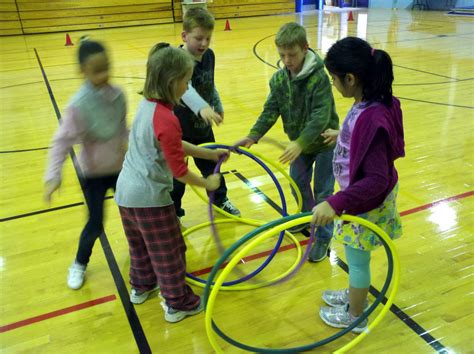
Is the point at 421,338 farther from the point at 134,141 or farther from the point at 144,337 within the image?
the point at 134,141

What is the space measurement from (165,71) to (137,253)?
0.90 m

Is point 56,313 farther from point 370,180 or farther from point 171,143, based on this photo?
point 370,180

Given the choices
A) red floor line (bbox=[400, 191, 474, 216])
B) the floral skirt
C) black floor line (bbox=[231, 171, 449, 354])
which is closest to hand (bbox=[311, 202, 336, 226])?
the floral skirt

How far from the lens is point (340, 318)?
1.95m

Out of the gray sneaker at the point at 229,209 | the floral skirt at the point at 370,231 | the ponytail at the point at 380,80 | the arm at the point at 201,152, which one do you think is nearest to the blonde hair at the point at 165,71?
the arm at the point at 201,152

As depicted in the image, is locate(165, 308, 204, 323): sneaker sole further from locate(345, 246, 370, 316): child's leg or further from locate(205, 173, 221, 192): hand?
locate(345, 246, 370, 316): child's leg

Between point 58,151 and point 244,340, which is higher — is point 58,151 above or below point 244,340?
above

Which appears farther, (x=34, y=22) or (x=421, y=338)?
(x=34, y=22)

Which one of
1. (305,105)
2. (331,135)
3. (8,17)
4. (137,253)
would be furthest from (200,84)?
(8,17)

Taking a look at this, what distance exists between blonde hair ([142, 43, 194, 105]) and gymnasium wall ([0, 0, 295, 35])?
12181mm

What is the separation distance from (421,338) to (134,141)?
152 cm

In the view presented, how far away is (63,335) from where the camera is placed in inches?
77.7

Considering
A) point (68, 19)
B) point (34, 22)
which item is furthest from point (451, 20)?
point (34, 22)

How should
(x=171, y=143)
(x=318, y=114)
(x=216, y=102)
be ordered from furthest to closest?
(x=216, y=102) → (x=318, y=114) → (x=171, y=143)
